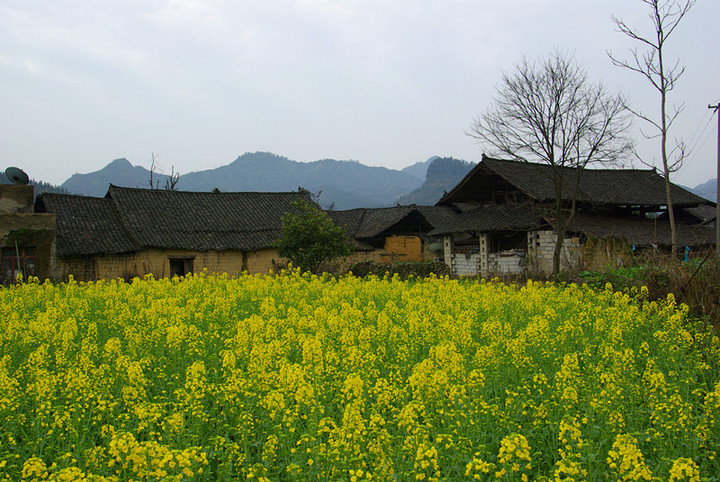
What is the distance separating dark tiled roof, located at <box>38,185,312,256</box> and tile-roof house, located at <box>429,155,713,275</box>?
A: 9.62 m

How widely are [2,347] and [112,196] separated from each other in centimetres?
2347

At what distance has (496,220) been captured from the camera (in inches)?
1033

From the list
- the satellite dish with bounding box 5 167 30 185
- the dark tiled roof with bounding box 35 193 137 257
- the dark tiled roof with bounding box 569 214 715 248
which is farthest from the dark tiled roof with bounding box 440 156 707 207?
the satellite dish with bounding box 5 167 30 185

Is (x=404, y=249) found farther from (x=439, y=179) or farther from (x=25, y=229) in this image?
(x=439, y=179)

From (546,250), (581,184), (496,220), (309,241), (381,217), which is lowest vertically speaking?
(546,250)

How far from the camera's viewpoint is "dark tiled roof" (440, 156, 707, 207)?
26203 mm

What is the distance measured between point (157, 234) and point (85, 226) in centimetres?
302

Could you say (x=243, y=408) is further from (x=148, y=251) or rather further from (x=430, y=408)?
(x=148, y=251)

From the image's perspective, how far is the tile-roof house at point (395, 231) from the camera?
3459 cm

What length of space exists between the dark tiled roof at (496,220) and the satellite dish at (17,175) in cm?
1837

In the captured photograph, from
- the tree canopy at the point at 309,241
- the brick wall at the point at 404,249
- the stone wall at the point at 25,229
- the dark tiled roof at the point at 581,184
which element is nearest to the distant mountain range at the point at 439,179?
the brick wall at the point at 404,249

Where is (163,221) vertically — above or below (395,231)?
above

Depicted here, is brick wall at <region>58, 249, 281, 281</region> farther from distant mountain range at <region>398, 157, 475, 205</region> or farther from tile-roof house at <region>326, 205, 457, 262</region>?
distant mountain range at <region>398, 157, 475, 205</region>

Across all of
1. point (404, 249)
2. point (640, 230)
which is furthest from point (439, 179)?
point (640, 230)
